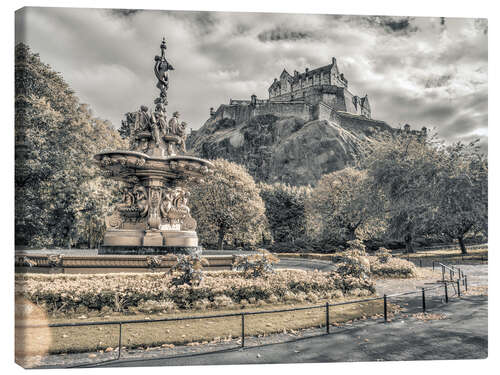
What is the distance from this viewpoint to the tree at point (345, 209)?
72.0 feet

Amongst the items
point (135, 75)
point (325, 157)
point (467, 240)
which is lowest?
point (467, 240)

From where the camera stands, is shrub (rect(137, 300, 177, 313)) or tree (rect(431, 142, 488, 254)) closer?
shrub (rect(137, 300, 177, 313))

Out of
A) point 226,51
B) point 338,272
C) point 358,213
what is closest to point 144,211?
point 226,51

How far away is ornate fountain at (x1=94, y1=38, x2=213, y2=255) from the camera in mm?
9594

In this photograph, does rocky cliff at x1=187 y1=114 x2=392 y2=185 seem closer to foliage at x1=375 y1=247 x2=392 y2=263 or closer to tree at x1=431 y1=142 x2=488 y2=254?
foliage at x1=375 y1=247 x2=392 y2=263

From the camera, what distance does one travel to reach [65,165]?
626 inches

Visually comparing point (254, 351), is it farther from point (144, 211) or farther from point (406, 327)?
point (144, 211)

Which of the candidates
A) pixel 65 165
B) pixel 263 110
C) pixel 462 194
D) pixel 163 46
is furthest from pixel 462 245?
pixel 263 110

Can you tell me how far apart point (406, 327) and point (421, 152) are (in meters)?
11.0

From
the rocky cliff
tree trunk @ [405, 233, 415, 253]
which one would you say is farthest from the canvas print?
the rocky cliff

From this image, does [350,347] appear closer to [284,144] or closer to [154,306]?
[154,306]

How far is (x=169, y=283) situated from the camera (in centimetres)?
693

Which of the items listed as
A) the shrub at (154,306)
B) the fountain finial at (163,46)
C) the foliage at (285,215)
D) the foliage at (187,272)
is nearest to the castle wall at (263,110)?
the foliage at (285,215)

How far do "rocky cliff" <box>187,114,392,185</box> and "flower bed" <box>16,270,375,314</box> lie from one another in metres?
51.1
